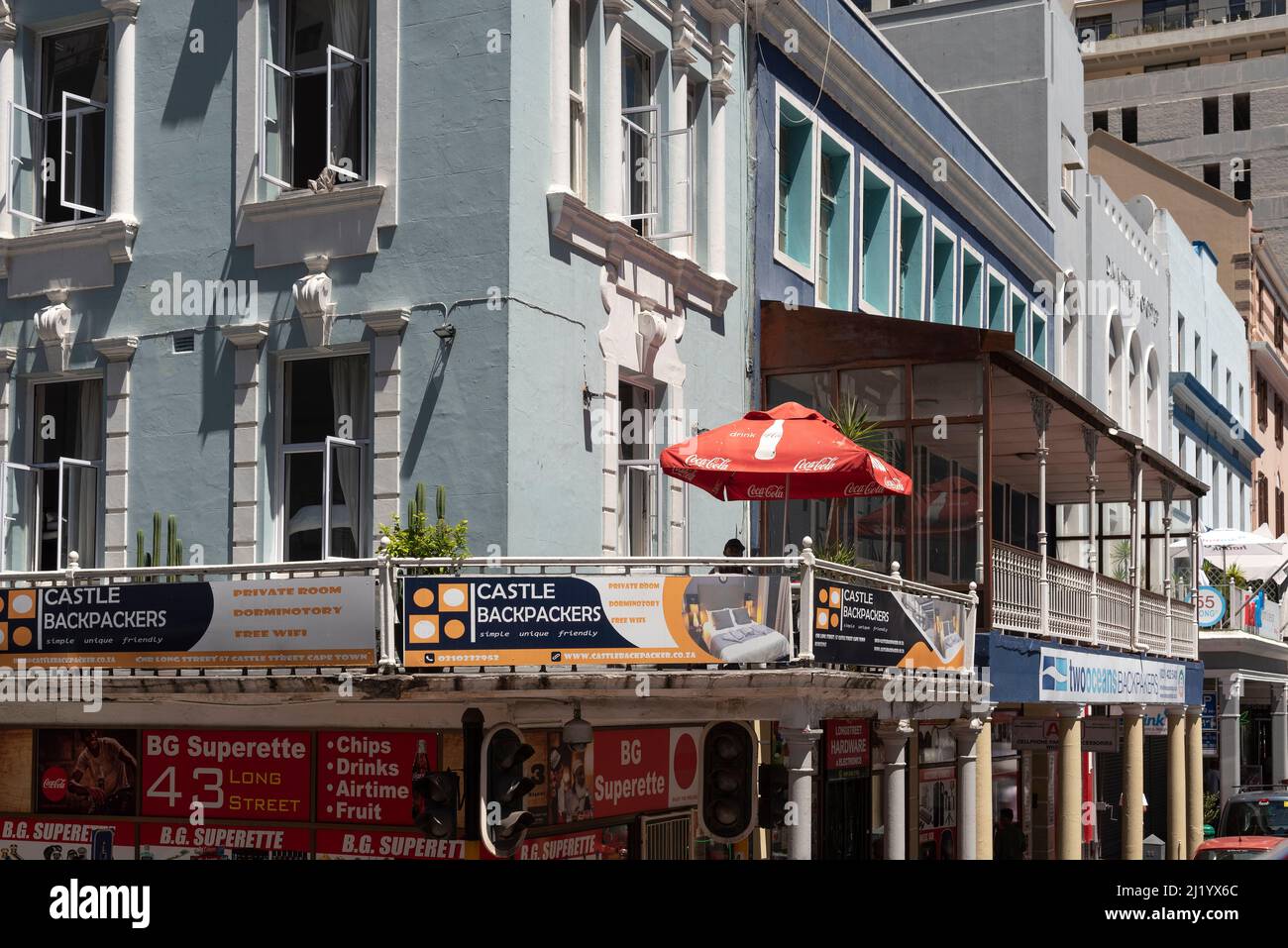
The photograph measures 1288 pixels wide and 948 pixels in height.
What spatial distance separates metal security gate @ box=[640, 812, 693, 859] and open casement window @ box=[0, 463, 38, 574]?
6843 mm

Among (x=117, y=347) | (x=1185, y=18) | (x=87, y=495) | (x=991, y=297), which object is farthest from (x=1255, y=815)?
(x=1185, y=18)

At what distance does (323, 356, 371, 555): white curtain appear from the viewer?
55.5 ft

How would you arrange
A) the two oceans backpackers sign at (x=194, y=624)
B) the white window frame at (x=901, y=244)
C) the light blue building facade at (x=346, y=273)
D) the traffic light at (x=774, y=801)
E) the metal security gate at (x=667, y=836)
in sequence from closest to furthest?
1. the two oceans backpackers sign at (x=194, y=624)
2. the traffic light at (x=774, y=801)
3. the light blue building facade at (x=346, y=273)
4. the metal security gate at (x=667, y=836)
5. the white window frame at (x=901, y=244)

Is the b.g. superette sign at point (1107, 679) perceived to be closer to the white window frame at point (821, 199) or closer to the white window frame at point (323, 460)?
the white window frame at point (821, 199)

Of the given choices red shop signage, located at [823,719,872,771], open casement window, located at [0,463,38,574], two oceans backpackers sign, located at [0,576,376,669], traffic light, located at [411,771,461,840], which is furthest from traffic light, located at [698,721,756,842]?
open casement window, located at [0,463,38,574]

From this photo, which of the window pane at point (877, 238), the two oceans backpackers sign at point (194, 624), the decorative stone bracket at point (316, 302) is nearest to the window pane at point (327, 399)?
the decorative stone bracket at point (316, 302)

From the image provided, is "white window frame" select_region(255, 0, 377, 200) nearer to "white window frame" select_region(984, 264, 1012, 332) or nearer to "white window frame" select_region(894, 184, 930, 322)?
"white window frame" select_region(894, 184, 930, 322)

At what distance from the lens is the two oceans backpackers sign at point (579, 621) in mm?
14109

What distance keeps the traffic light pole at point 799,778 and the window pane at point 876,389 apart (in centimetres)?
673

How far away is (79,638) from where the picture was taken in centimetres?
1528

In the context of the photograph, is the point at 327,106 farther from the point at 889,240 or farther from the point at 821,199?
the point at 889,240

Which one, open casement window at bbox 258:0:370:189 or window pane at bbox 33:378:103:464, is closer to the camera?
open casement window at bbox 258:0:370:189

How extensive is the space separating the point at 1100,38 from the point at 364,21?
196 feet
